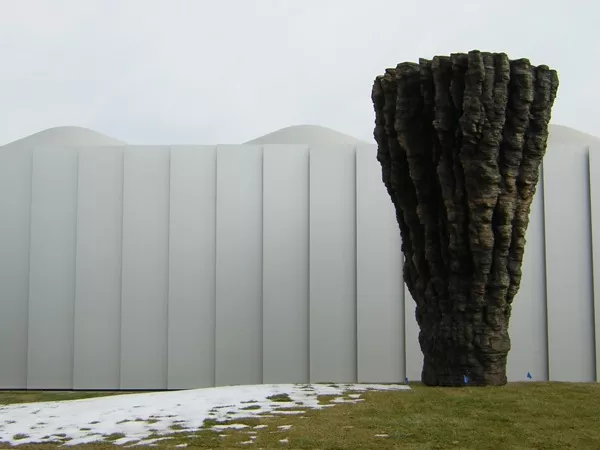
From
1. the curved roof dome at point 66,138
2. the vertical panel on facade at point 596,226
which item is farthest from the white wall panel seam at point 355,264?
the curved roof dome at point 66,138

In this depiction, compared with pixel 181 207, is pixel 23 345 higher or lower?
lower

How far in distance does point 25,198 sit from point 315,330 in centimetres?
760

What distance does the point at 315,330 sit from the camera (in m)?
16.0

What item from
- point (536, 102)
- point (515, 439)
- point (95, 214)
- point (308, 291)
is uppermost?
point (536, 102)

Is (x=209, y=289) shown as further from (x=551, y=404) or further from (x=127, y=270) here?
(x=551, y=404)

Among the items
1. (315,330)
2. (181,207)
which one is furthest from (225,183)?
(315,330)

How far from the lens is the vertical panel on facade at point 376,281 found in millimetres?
15953

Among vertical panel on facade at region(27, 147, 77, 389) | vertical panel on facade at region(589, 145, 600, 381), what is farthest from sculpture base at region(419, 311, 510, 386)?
vertical panel on facade at region(27, 147, 77, 389)

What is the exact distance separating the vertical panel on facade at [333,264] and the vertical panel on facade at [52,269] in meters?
5.73

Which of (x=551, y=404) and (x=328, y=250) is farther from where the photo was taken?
(x=328, y=250)

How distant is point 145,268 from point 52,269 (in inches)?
88.6

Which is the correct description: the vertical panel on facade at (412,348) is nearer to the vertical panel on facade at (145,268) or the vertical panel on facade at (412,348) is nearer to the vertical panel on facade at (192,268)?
the vertical panel on facade at (192,268)

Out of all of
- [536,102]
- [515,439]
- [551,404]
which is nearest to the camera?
[515,439]

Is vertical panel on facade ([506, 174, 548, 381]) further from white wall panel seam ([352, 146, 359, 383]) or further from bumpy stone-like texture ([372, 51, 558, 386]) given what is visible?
bumpy stone-like texture ([372, 51, 558, 386])
